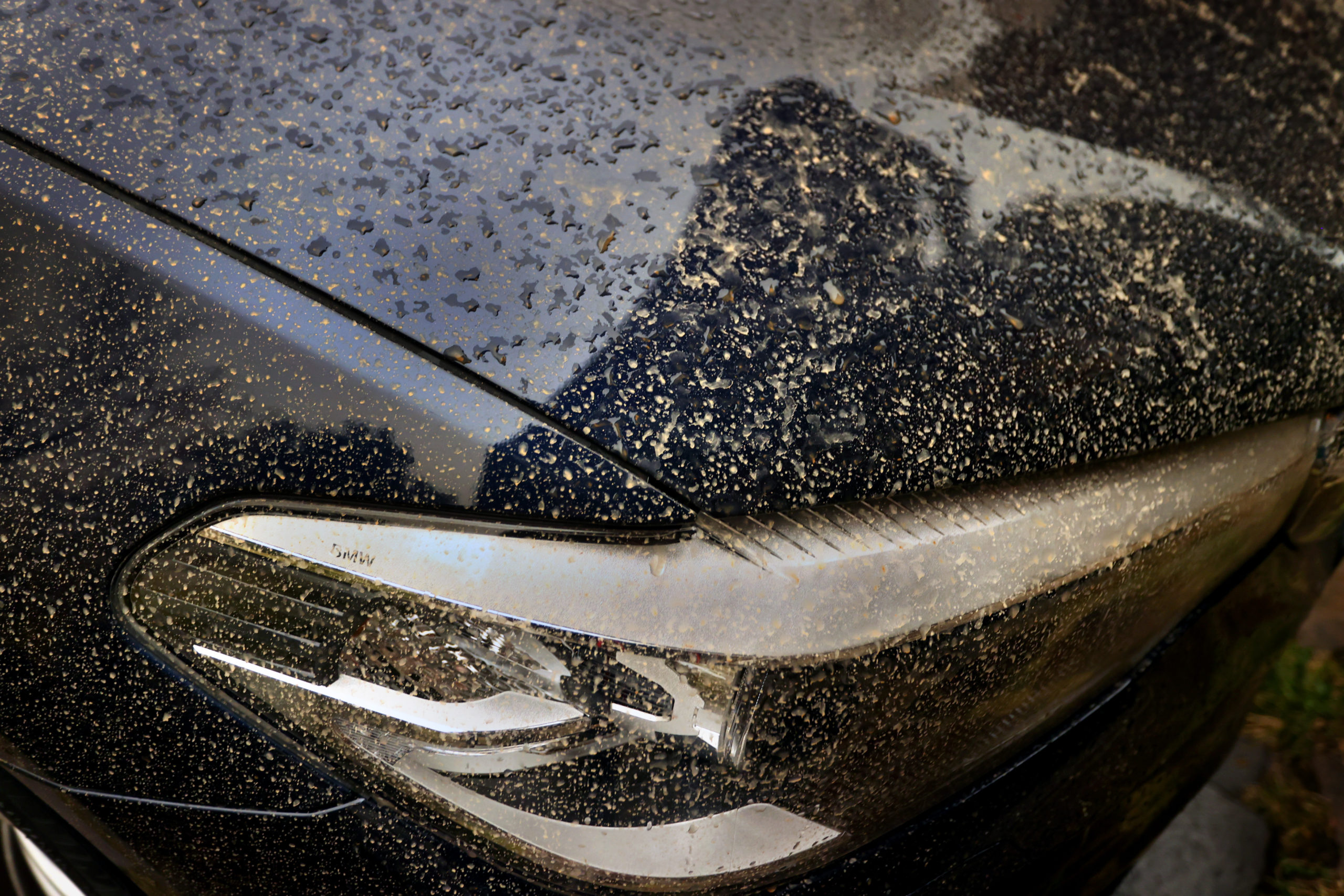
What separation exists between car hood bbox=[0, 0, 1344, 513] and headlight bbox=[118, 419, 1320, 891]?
0.08 m

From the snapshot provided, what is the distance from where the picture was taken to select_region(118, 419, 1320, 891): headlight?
82 centimetres

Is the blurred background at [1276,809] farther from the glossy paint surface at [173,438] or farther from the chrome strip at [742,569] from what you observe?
the glossy paint surface at [173,438]

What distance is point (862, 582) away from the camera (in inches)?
33.9

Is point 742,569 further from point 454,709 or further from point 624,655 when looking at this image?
point 454,709

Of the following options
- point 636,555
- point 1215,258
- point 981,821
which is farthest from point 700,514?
point 1215,258

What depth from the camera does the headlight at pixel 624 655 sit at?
0.82 metres

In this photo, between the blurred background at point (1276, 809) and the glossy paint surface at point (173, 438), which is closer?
the glossy paint surface at point (173, 438)

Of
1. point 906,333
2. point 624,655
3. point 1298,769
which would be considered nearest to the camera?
point 624,655

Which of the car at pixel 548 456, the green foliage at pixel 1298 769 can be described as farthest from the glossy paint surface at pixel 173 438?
the green foliage at pixel 1298 769

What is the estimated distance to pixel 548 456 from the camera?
82cm

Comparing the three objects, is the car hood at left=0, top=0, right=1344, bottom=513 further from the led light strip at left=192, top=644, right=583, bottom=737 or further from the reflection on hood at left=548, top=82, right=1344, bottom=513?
the led light strip at left=192, top=644, right=583, bottom=737

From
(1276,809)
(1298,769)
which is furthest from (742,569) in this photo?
(1298,769)

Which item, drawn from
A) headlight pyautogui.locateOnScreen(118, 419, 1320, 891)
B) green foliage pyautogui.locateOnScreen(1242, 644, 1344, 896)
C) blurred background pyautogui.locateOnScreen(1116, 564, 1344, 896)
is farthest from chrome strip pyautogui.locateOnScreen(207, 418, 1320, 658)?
green foliage pyautogui.locateOnScreen(1242, 644, 1344, 896)

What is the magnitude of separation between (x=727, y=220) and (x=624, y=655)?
0.49 m
